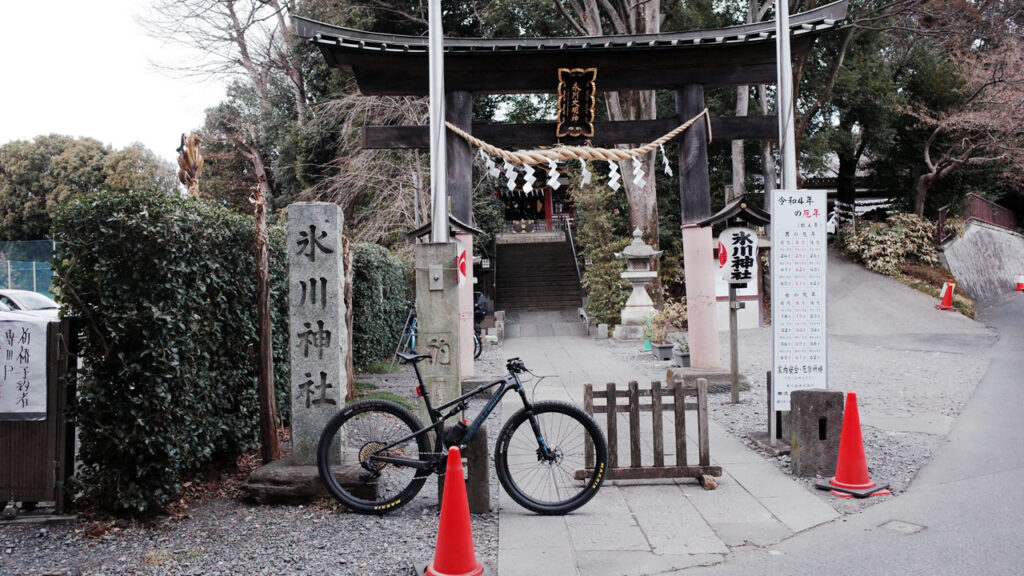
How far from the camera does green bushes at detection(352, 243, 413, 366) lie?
1293cm

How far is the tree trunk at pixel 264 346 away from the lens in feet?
20.2

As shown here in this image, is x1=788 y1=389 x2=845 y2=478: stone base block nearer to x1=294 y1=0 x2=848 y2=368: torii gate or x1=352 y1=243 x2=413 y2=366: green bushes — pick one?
x1=294 y1=0 x2=848 y2=368: torii gate

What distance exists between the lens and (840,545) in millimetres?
4828

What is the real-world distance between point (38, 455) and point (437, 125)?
5.60 meters

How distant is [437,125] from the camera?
29.3 ft

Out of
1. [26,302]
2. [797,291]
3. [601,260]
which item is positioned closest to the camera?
[797,291]

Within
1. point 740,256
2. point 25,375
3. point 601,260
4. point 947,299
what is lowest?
point 25,375

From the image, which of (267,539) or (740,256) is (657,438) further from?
(740,256)

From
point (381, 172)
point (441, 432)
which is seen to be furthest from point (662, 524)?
point (381, 172)

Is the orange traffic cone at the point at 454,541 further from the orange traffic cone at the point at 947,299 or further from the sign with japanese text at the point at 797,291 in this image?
the orange traffic cone at the point at 947,299

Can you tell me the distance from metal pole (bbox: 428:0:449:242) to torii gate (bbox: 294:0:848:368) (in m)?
2.13

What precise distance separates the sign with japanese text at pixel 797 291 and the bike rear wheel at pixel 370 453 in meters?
3.83

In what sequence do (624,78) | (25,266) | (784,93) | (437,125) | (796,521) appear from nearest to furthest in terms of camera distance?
(796,521) < (784,93) < (437,125) < (624,78) < (25,266)

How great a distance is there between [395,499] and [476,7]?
23.8 meters
